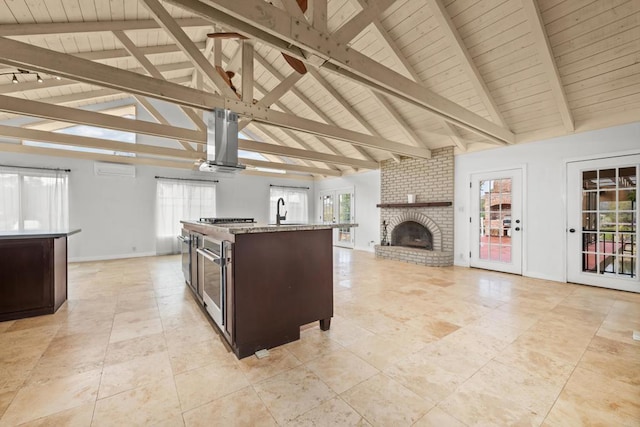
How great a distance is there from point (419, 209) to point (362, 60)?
4528 millimetres

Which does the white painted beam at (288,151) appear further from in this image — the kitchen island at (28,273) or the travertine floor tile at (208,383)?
the travertine floor tile at (208,383)

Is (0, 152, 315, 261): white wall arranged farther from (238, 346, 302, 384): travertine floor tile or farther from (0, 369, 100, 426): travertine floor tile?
(238, 346, 302, 384): travertine floor tile

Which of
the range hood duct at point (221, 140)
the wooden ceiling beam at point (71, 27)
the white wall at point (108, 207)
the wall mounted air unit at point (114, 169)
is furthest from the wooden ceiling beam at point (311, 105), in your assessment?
the wall mounted air unit at point (114, 169)

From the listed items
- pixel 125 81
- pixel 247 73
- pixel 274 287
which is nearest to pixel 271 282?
pixel 274 287

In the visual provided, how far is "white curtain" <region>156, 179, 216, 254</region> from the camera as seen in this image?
22.3 ft

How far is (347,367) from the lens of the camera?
6.27 feet

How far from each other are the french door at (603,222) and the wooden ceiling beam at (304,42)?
9.38ft

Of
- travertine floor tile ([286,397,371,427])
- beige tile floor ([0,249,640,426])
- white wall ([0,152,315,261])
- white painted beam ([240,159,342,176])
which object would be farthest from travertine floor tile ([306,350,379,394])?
white wall ([0,152,315,261])

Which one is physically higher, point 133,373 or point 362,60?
point 362,60

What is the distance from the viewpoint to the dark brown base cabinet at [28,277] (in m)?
2.64

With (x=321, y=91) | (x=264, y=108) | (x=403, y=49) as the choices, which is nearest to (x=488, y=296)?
(x=403, y=49)

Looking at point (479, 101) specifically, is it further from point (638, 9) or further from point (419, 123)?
point (638, 9)

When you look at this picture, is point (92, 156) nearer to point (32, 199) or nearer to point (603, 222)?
point (32, 199)

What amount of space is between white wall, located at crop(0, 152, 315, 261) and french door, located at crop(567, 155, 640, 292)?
8.09 m
